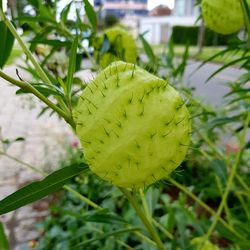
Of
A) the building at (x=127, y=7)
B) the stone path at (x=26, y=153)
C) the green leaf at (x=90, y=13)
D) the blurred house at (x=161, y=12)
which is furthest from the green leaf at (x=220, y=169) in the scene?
the building at (x=127, y=7)

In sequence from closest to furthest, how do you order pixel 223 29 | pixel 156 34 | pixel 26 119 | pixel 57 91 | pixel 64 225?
pixel 57 91, pixel 223 29, pixel 64 225, pixel 26 119, pixel 156 34

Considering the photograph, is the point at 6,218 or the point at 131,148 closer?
the point at 131,148

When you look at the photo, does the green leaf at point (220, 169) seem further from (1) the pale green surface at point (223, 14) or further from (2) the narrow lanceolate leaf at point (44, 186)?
(2) the narrow lanceolate leaf at point (44, 186)

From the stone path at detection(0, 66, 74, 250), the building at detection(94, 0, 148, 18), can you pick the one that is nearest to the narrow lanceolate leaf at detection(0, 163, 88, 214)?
the stone path at detection(0, 66, 74, 250)

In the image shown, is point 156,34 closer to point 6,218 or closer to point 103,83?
point 6,218

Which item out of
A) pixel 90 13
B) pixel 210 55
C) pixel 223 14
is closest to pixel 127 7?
pixel 210 55

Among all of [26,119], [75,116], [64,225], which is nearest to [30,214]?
[64,225]

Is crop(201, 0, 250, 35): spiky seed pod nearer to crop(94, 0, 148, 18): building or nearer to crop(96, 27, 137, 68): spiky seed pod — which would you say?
crop(96, 27, 137, 68): spiky seed pod
